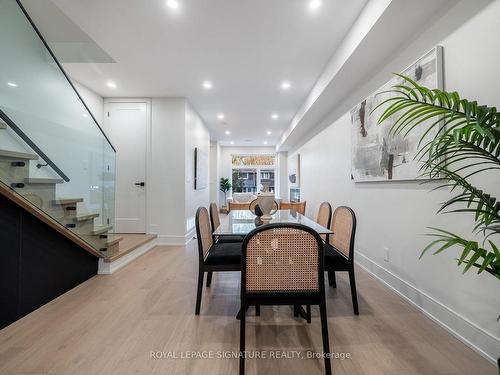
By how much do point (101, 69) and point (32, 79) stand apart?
1316 mm

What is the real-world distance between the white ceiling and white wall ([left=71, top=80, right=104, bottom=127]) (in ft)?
0.36

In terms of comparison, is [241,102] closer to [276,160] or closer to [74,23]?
[74,23]

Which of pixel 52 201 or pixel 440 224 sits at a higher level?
pixel 52 201

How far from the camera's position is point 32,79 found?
226cm

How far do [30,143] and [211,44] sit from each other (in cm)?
213

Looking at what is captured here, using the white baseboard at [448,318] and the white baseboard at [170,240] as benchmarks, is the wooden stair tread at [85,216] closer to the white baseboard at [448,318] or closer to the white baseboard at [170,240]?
the white baseboard at [170,240]

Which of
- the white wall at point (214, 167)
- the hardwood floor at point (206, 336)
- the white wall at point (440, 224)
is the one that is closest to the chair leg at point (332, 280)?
the hardwood floor at point (206, 336)

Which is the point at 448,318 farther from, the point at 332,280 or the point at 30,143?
the point at 30,143

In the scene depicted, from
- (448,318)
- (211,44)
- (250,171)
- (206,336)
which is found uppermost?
(211,44)

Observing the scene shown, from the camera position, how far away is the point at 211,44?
2756mm

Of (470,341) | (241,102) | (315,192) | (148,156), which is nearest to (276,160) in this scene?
(315,192)

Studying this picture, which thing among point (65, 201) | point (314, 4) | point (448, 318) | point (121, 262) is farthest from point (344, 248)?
point (121, 262)

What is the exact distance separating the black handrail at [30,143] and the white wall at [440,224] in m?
3.29

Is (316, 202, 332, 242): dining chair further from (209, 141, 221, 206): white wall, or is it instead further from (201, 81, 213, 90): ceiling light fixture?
(209, 141, 221, 206): white wall
